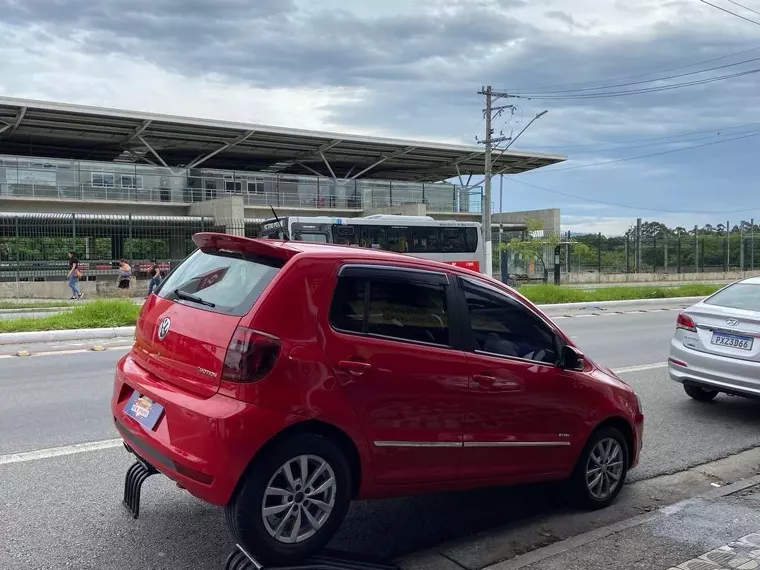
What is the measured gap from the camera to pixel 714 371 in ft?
23.4

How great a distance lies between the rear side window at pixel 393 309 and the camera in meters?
3.62

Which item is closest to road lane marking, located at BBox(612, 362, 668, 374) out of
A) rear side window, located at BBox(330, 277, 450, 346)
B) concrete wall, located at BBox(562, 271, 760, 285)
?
rear side window, located at BBox(330, 277, 450, 346)

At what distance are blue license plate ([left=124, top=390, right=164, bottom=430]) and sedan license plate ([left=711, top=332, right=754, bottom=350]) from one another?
5927 mm

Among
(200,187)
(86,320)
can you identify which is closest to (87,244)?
(86,320)

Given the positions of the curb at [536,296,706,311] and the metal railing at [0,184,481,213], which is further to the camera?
the metal railing at [0,184,481,213]

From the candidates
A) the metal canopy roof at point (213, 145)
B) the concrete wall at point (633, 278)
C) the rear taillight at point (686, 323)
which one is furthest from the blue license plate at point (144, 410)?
the metal canopy roof at point (213, 145)

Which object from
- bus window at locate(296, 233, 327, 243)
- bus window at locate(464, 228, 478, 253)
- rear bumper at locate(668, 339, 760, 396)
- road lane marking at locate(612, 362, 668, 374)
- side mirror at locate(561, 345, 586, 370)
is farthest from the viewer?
bus window at locate(464, 228, 478, 253)

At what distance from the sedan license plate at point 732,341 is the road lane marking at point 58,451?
19.7 ft

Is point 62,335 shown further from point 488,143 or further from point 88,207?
point 88,207

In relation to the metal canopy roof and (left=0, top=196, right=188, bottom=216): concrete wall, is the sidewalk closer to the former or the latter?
the metal canopy roof

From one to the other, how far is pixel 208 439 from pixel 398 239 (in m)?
24.1

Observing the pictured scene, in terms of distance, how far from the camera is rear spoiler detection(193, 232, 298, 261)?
365 centimetres

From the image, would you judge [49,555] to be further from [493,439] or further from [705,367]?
[705,367]

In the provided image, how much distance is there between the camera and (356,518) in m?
4.43
